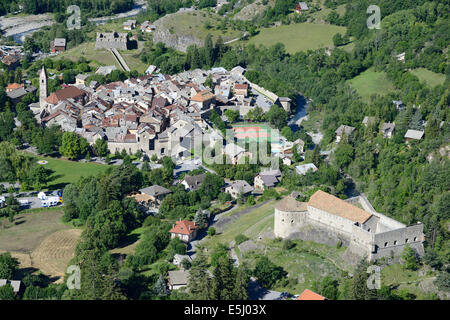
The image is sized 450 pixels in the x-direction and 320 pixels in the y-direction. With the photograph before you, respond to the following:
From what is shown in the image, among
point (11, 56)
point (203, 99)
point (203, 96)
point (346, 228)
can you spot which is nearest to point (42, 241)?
point (346, 228)

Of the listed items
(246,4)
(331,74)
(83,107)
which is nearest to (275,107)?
(331,74)

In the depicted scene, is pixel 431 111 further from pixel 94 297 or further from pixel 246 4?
pixel 246 4

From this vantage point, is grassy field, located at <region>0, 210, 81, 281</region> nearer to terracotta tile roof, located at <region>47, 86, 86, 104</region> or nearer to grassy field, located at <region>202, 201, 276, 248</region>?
grassy field, located at <region>202, 201, 276, 248</region>

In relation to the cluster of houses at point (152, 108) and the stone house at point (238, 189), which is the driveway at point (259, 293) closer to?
the stone house at point (238, 189)

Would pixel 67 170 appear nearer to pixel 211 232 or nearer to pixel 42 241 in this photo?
pixel 42 241

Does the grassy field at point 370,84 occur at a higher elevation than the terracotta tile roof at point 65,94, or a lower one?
lower

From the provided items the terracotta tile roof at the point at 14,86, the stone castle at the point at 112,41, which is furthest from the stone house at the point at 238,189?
the stone castle at the point at 112,41
